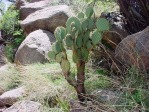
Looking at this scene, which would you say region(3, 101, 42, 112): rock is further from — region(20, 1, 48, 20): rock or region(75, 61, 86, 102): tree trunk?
region(20, 1, 48, 20): rock

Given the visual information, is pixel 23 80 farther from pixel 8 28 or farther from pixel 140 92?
pixel 8 28

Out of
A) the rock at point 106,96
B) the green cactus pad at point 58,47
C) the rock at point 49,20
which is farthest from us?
the rock at point 49,20

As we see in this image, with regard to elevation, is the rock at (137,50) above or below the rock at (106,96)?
above

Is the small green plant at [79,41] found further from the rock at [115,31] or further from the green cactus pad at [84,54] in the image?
the rock at [115,31]

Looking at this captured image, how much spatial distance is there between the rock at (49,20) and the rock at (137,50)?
301 cm

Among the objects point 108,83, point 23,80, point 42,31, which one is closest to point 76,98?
point 108,83

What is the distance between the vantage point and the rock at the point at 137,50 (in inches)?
142

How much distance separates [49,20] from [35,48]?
3.20ft

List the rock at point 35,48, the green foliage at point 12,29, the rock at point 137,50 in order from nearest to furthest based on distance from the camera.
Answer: the rock at point 137,50 → the rock at point 35,48 → the green foliage at point 12,29

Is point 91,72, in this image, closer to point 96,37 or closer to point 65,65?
point 65,65

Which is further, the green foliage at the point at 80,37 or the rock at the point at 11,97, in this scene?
the rock at the point at 11,97

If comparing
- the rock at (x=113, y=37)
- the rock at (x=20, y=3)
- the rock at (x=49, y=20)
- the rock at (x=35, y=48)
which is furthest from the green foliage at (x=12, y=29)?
the rock at (x=113, y=37)

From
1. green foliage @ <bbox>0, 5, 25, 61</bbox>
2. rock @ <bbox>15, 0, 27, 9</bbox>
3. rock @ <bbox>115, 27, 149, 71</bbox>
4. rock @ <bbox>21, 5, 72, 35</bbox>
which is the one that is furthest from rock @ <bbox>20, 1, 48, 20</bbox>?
rock @ <bbox>115, 27, 149, 71</bbox>

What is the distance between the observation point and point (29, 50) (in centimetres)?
604
